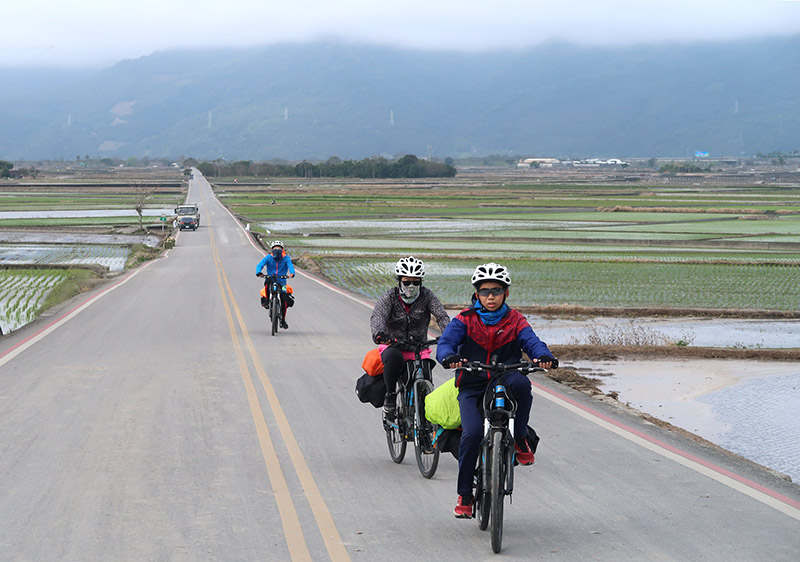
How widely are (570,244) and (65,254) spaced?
26776mm

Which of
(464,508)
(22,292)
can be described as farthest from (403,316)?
(22,292)

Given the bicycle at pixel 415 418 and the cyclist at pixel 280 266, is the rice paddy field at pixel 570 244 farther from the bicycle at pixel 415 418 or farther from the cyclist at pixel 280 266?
the bicycle at pixel 415 418

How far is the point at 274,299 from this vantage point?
65.6ft

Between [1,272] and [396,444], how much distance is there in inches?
1404

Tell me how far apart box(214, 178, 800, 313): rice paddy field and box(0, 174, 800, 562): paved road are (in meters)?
16.3

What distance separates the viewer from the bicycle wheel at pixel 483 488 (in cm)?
723

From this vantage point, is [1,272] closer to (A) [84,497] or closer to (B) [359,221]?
(A) [84,497]

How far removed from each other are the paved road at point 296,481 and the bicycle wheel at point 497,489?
5.6 inches

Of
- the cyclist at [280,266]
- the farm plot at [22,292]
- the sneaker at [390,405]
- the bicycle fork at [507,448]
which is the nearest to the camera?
the bicycle fork at [507,448]

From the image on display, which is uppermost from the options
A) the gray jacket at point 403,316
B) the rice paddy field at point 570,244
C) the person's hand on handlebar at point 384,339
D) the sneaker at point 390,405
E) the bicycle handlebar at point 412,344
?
the gray jacket at point 403,316

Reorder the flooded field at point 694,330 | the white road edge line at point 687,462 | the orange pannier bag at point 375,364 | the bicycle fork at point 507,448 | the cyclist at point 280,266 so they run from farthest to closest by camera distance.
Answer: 1. the flooded field at point 694,330
2. the cyclist at point 280,266
3. the orange pannier bag at point 375,364
4. the white road edge line at point 687,462
5. the bicycle fork at point 507,448

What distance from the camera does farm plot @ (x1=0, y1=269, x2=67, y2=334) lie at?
26.7 metres

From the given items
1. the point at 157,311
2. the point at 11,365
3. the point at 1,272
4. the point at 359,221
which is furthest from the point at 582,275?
the point at 359,221

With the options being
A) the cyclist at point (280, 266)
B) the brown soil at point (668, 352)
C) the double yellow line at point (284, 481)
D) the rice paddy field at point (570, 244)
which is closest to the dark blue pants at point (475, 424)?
the double yellow line at point (284, 481)
